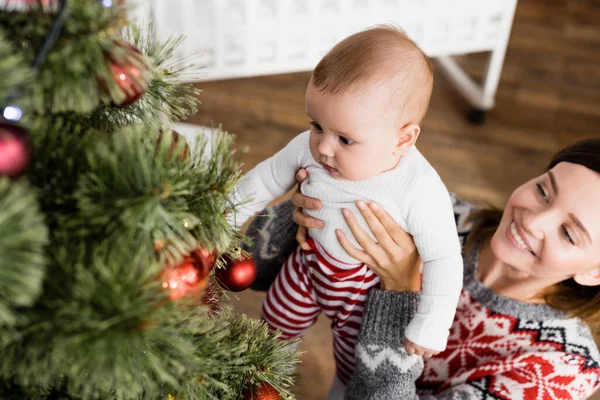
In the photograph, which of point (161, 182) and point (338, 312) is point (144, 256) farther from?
point (338, 312)

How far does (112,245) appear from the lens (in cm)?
48

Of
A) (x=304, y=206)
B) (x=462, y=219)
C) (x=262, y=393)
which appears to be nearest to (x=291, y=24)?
(x=462, y=219)

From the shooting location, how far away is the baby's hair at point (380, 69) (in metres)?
0.77

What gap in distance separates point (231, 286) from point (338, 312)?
309 mm

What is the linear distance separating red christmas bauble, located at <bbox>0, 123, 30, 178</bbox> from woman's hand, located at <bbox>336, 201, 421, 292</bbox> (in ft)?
1.80

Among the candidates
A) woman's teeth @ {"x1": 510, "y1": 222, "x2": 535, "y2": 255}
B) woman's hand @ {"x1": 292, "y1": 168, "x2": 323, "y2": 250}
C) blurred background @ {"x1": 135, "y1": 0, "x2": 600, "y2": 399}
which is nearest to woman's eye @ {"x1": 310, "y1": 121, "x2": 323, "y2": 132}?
woman's hand @ {"x1": 292, "y1": 168, "x2": 323, "y2": 250}

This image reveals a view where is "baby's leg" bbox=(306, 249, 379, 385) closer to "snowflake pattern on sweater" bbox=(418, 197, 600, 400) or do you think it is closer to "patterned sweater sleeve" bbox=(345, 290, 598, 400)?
"patterned sweater sleeve" bbox=(345, 290, 598, 400)

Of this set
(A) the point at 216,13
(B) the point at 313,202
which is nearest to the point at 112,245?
(B) the point at 313,202

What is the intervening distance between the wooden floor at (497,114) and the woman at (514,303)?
1119 millimetres

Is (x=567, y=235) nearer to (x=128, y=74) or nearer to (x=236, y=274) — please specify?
(x=236, y=274)

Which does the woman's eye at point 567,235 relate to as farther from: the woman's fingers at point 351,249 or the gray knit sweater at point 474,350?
the woman's fingers at point 351,249

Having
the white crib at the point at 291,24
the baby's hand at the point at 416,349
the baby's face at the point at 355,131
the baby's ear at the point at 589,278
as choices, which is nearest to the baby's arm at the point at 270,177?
the baby's face at the point at 355,131

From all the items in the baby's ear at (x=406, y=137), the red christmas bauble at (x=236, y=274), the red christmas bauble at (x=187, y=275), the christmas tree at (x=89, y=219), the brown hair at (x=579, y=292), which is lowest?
the brown hair at (x=579, y=292)

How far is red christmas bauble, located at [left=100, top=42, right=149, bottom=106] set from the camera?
1.59 feet
